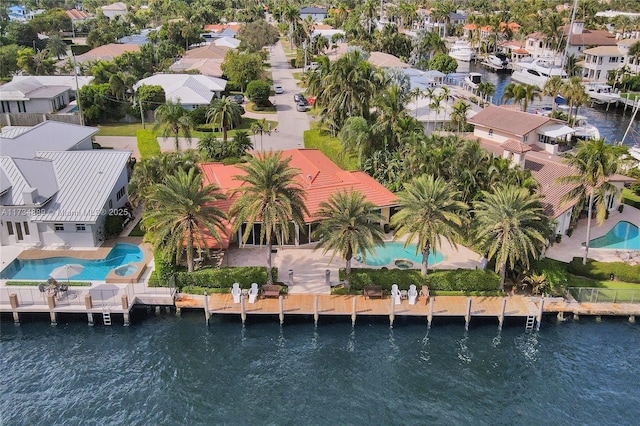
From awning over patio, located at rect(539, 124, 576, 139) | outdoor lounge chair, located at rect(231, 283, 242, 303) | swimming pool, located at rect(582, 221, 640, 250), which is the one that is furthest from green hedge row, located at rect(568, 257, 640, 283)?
outdoor lounge chair, located at rect(231, 283, 242, 303)

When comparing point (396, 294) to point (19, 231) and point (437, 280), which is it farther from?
point (19, 231)

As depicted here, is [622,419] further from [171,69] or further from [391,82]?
[171,69]

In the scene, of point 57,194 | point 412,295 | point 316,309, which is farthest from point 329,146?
point 316,309

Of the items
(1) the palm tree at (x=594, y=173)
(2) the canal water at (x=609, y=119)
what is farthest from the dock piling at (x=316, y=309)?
(2) the canal water at (x=609, y=119)

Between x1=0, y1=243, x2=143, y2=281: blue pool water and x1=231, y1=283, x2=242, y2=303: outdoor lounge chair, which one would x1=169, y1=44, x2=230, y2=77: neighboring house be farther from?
x1=231, y1=283, x2=242, y2=303: outdoor lounge chair

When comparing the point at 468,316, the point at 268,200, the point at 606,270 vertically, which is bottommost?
the point at 468,316

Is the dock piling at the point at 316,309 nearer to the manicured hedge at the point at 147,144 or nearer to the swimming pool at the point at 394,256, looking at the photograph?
the swimming pool at the point at 394,256
